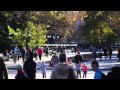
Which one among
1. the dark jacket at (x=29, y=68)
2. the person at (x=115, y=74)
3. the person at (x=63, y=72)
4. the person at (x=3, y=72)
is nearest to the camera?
the person at (x=115, y=74)

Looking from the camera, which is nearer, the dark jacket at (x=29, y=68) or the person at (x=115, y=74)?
the person at (x=115, y=74)

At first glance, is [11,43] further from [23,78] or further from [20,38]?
[23,78]

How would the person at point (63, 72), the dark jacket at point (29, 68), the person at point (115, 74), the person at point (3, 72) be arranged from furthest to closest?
the dark jacket at point (29, 68) → the person at point (3, 72) → the person at point (63, 72) → the person at point (115, 74)

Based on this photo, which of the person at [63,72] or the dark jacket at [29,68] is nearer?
the person at [63,72]

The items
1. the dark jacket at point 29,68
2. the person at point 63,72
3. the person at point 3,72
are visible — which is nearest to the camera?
the person at point 63,72

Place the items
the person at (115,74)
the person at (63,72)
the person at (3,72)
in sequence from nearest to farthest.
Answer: the person at (115,74) < the person at (63,72) < the person at (3,72)

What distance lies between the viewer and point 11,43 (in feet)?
101

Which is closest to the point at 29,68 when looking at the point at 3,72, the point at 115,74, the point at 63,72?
the point at 3,72

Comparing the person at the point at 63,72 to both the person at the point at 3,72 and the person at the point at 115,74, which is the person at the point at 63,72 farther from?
the person at the point at 3,72

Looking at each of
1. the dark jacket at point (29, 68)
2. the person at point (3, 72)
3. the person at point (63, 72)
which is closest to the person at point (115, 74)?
the person at point (63, 72)

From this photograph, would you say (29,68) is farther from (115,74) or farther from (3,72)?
(115,74)

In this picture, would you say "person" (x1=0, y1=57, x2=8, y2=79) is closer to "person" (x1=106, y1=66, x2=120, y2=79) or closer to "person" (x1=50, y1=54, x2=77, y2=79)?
"person" (x1=50, y1=54, x2=77, y2=79)

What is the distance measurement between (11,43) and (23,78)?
22.5 metres
